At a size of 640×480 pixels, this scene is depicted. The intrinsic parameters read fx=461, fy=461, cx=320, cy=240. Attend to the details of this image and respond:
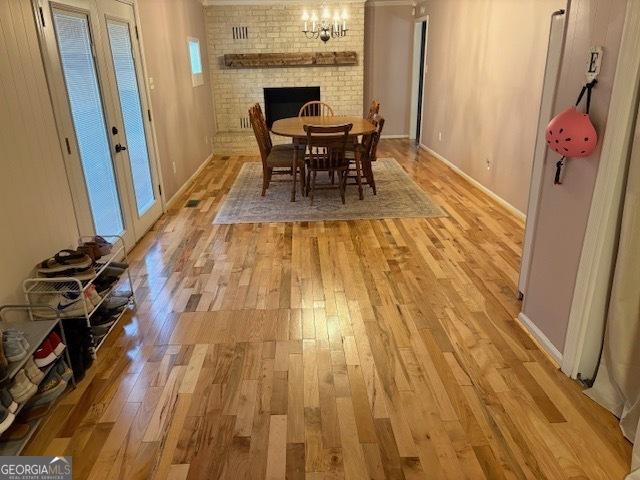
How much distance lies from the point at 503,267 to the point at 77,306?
271cm

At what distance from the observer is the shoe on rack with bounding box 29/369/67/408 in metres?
1.94

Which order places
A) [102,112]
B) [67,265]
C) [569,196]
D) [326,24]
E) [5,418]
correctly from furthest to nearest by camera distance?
[326,24], [102,112], [67,265], [569,196], [5,418]

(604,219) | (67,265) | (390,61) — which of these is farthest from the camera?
(390,61)

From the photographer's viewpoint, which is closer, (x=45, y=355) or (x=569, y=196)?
(x=45, y=355)

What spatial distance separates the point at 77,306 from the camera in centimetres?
226

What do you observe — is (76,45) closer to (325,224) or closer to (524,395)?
(325,224)

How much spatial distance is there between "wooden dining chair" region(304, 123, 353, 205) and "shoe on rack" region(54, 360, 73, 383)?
9.46 feet

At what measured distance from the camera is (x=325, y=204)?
479 cm

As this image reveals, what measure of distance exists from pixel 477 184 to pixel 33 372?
4733mm

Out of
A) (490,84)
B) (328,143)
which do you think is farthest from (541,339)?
(490,84)

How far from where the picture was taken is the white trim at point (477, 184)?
4.36 metres

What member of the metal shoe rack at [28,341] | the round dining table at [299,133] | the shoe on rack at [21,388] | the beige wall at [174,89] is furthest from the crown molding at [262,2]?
the shoe on rack at [21,388]

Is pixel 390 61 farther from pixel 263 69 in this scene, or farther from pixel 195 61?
pixel 195 61

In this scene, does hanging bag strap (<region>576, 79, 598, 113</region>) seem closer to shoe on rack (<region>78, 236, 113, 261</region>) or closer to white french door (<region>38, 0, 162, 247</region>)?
shoe on rack (<region>78, 236, 113, 261</region>)
